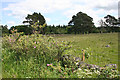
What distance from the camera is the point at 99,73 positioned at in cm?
387

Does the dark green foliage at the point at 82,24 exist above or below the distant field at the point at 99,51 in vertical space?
above

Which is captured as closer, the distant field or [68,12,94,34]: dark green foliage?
the distant field

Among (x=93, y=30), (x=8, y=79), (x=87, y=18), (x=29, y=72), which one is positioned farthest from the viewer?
(x=93, y=30)

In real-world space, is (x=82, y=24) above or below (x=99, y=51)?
above

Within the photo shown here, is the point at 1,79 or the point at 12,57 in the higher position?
the point at 12,57

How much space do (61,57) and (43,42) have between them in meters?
1.09

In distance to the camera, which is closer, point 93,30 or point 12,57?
point 12,57

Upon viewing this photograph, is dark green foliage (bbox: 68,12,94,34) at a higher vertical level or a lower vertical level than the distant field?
higher

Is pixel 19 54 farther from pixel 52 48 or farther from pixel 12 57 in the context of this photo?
pixel 52 48

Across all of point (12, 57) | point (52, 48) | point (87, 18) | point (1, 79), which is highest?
point (87, 18)

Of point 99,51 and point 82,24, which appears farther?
point 82,24

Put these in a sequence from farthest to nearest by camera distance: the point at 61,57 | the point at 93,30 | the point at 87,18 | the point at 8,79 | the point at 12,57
Answer: the point at 93,30 < the point at 87,18 < the point at 12,57 < the point at 61,57 < the point at 8,79

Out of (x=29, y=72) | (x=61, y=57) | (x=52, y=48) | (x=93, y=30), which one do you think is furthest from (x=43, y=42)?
(x=93, y=30)

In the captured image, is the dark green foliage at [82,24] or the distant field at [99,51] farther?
the dark green foliage at [82,24]
